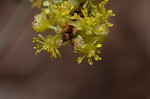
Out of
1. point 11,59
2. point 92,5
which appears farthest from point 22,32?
point 92,5

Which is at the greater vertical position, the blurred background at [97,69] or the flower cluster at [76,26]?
the blurred background at [97,69]

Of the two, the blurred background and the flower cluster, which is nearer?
the flower cluster

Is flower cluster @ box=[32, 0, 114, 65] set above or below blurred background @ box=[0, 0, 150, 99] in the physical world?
below

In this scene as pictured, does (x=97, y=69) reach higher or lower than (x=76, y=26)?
higher

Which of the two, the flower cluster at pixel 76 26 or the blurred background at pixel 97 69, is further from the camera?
the blurred background at pixel 97 69
